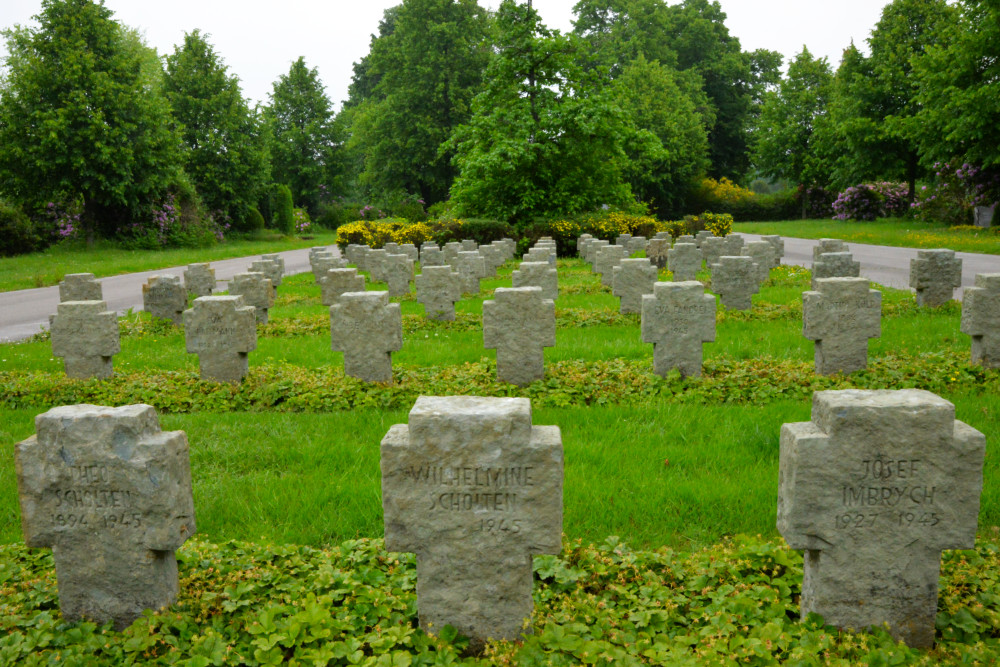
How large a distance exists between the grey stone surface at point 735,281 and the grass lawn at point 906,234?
12617 millimetres

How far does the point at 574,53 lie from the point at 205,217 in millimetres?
22104

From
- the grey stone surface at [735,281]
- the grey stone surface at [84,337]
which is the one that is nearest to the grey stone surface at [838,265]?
the grey stone surface at [735,281]

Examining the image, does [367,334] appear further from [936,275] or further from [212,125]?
[212,125]

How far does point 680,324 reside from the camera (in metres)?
8.34

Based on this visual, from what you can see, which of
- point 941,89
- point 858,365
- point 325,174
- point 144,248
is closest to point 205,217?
point 144,248

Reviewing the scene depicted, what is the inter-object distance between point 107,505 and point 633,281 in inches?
366

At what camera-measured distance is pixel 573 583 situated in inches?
167

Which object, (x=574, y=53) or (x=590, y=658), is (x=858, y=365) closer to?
(x=590, y=658)

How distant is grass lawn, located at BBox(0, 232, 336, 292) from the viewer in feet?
72.6

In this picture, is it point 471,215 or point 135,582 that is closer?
point 135,582

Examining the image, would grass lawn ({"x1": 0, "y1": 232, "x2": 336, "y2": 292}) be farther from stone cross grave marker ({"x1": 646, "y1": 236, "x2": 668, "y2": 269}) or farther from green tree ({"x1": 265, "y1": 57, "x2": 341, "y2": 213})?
green tree ({"x1": 265, "y1": 57, "x2": 341, "y2": 213})

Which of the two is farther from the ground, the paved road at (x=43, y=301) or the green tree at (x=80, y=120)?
the green tree at (x=80, y=120)

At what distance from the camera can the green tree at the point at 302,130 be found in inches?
2207

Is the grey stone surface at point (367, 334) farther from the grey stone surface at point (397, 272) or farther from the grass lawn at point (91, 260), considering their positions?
the grass lawn at point (91, 260)
